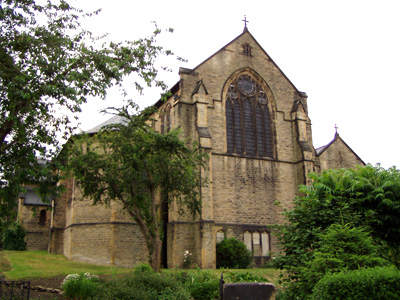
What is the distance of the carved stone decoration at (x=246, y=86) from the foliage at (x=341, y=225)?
15.9 m

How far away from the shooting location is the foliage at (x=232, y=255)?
2409 cm

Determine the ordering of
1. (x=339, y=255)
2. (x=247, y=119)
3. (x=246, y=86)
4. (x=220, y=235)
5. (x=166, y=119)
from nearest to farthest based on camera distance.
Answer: (x=339, y=255) → (x=220, y=235) → (x=247, y=119) → (x=246, y=86) → (x=166, y=119)

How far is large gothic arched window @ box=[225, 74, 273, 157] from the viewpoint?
90.8ft

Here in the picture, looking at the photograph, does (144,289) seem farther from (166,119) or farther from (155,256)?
(166,119)

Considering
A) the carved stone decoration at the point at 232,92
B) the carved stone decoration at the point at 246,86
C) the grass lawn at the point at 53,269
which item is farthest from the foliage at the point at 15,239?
the carved stone decoration at the point at 246,86

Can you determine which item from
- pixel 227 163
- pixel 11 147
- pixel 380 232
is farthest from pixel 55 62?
pixel 227 163

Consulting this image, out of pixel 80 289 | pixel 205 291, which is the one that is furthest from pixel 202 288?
pixel 80 289

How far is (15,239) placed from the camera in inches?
1551

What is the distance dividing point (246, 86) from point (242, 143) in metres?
4.43

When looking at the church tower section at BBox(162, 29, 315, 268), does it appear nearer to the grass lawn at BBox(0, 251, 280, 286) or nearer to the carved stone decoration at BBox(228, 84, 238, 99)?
the carved stone decoration at BBox(228, 84, 238, 99)

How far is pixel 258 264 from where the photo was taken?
26.0 m

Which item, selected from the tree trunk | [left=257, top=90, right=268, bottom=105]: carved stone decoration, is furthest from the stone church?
the tree trunk

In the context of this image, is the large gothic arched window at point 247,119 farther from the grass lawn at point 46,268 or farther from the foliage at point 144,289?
the foliage at point 144,289

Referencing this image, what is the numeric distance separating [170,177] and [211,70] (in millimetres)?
10724
